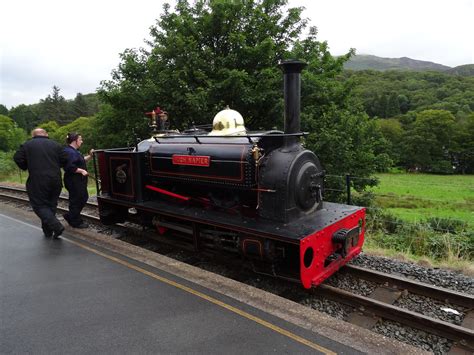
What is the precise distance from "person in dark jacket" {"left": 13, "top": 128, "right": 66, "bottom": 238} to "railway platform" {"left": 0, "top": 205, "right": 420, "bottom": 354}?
1113 mm

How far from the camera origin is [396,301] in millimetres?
4211

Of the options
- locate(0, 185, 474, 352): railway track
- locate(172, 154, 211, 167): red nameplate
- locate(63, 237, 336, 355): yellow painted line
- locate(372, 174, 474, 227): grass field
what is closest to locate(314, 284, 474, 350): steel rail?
locate(0, 185, 474, 352): railway track

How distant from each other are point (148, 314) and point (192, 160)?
97.9 inches

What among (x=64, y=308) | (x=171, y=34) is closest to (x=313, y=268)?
(x=64, y=308)

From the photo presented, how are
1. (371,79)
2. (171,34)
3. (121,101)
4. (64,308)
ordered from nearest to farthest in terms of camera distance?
(64,308)
(171,34)
(121,101)
(371,79)

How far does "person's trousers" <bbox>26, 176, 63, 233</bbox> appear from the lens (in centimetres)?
594

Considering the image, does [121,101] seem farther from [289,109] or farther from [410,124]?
[410,124]

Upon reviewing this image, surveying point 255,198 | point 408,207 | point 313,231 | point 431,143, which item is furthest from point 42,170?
point 431,143

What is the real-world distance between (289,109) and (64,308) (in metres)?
3.52

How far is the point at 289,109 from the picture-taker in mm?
4816

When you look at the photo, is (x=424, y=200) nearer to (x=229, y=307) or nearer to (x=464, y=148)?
(x=229, y=307)

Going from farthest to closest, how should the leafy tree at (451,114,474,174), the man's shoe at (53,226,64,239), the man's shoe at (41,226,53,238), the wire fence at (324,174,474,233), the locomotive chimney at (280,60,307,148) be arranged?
the leafy tree at (451,114,474,174) < the wire fence at (324,174,474,233) < the man's shoe at (41,226,53,238) < the man's shoe at (53,226,64,239) < the locomotive chimney at (280,60,307,148)

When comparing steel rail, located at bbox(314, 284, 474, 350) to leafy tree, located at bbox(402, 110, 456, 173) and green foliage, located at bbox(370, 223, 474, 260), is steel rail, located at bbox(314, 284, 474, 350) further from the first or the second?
leafy tree, located at bbox(402, 110, 456, 173)

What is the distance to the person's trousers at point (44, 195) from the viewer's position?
19.5 ft
